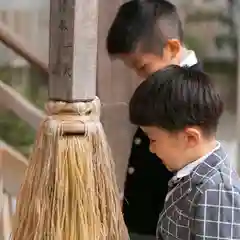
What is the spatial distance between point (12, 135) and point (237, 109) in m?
0.55

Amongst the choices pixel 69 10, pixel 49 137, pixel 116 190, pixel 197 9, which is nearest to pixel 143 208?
pixel 116 190

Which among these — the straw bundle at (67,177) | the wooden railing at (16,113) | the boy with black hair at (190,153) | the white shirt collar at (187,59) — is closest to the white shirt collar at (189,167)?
the boy with black hair at (190,153)

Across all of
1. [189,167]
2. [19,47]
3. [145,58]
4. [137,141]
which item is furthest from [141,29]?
[19,47]

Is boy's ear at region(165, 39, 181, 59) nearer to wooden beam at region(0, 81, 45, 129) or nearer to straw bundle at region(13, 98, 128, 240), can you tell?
straw bundle at region(13, 98, 128, 240)

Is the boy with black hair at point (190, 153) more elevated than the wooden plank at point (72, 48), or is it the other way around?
the wooden plank at point (72, 48)

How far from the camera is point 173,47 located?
3.67 feet

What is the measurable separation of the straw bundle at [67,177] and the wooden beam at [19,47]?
595 millimetres

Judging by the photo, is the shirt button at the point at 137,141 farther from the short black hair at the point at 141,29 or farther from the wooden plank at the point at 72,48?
the wooden plank at the point at 72,48

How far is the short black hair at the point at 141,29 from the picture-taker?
111 cm

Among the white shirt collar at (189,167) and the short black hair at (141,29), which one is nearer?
the white shirt collar at (189,167)

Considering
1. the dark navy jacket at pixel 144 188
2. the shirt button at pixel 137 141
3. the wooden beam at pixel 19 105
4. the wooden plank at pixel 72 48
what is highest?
the wooden plank at pixel 72 48

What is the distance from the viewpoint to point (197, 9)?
1.50 meters

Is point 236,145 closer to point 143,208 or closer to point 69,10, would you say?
point 143,208

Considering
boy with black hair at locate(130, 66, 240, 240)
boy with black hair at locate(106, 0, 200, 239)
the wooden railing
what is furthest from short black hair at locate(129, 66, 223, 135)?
the wooden railing
